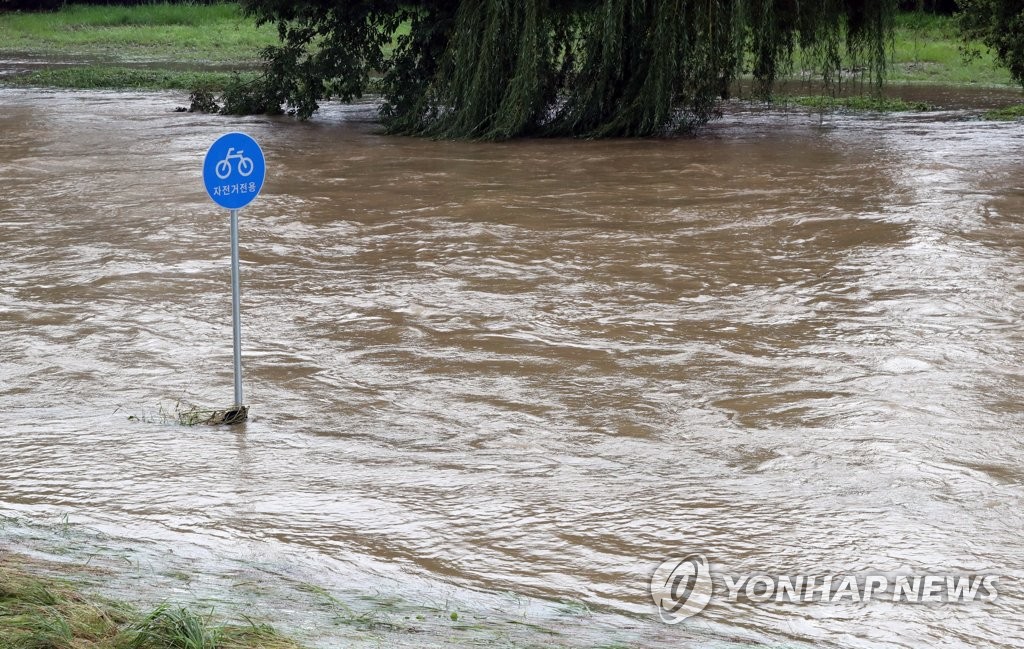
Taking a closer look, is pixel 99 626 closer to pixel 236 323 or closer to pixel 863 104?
pixel 236 323

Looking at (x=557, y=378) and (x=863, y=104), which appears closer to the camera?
(x=557, y=378)

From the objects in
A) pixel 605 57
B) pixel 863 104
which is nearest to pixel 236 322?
pixel 605 57

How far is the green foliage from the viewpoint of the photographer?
21578 mm

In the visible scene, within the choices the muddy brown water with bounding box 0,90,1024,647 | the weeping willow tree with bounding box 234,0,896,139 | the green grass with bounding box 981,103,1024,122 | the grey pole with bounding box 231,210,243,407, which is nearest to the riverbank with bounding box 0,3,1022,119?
the green grass with bounding box 981,103,1024,122

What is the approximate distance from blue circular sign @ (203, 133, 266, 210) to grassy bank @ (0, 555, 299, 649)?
383cm

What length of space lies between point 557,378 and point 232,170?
8.77 feet

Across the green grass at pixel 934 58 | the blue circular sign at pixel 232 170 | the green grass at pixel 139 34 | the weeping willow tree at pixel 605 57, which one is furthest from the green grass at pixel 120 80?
the blue circular sign at pixel 232 170

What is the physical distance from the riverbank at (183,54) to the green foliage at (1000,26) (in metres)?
1.33

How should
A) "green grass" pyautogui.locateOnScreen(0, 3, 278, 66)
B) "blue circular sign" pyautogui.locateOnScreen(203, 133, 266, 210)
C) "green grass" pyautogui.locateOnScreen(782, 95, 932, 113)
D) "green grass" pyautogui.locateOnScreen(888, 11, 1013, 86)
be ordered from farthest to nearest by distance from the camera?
1. "green grass" pyautogui.locateOnScreen(0, 3, 278, 66)
2. "green grass" pyautogui.locateOnScreen(888, 11, 1013, 86)
3. "green grass" pyautogui.locateOnScreen(782, 95, 932, 113)
4. "blue circular sign" pyautogui.locateOnScreen(203, 133, 266, 210)

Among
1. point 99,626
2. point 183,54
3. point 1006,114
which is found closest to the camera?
point 99,626

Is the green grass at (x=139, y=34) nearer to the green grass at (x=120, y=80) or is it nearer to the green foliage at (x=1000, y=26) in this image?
the green grass at (x=120, y=80)

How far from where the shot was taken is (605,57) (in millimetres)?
19734

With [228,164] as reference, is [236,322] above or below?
below

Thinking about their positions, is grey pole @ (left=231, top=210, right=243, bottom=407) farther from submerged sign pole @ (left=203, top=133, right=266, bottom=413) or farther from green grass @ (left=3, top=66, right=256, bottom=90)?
green grass @ (left=3, top=66, right=256, bottom=90)
